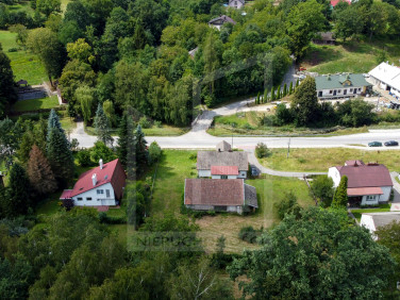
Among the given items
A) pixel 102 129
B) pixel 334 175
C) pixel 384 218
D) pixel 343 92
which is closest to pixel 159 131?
pixel 102 129

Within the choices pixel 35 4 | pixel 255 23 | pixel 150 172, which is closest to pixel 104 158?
pixel 150 172

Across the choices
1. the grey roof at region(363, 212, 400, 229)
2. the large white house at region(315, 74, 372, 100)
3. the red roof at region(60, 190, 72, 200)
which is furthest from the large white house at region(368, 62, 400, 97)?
the red roof at region(60, 190, 72, 200)

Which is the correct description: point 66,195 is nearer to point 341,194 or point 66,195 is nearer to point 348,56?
point 341,194

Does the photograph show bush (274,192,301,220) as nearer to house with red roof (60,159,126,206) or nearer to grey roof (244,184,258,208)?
grey roof (244,184,258,208)

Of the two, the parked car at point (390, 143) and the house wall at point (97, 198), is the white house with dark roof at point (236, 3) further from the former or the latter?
the house wall at point (97, 198)

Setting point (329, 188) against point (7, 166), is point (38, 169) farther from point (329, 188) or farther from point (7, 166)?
point (329, 188)
